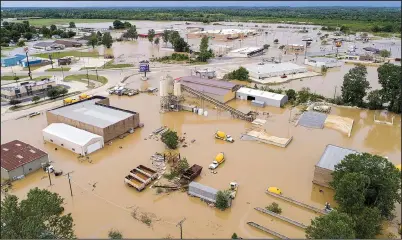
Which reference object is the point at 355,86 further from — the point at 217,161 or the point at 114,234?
the point at 114,234

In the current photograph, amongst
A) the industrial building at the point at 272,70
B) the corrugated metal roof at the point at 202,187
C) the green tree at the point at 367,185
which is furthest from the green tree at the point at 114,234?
the industrial building at the point at 272,70

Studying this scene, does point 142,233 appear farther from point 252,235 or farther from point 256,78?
point 256,78

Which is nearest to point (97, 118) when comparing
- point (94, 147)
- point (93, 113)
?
point (93, 113)

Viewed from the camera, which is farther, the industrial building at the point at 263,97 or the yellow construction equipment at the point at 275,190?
the industrial building at the point at 263,97

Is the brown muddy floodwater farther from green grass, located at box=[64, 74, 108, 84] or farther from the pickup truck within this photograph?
green grass, located at box=[64, 74, 108, 84]

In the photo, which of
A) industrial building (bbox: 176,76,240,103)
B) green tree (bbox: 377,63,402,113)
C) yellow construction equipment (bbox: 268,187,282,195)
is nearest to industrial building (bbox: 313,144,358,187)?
yellow construction equipment (bbox: 268,187,282,195)

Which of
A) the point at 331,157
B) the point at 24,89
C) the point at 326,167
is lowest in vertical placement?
the point at 326,167

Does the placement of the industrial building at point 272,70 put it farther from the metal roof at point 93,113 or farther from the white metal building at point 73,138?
the white metal building at point 73,138
